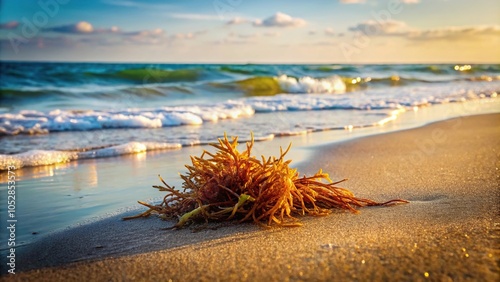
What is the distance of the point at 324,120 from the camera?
33.1 ft

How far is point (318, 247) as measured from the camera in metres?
2.30

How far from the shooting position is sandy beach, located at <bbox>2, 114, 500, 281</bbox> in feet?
6.56

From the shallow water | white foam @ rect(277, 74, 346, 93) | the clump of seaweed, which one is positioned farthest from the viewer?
white foam @ rect(277, 74, 346, 93)

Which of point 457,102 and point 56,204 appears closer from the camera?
point 56,204

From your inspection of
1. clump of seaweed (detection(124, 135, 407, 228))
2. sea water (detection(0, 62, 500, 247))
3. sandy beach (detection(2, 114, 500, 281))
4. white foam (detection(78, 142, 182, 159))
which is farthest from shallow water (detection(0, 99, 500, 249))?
clump of seaweed (detection(124, 135, 407, 228))

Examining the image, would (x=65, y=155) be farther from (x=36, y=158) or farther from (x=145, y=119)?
(x=145, y=119)

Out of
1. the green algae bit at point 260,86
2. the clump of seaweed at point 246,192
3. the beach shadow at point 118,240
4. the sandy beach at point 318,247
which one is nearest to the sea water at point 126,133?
the beach shadow at point 118,240

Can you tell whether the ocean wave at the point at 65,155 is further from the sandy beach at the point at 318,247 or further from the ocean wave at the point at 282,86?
the ocean wave at the point at 282,86

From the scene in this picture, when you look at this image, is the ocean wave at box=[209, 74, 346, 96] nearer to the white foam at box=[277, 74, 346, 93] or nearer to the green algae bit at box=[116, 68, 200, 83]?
the white foam at box=[277, 74, 346, 93]

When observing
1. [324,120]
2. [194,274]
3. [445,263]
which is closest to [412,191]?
[445,263]

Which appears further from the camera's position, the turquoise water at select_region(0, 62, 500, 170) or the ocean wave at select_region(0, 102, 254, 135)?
the ocean wave at select_region(0, 102, 254, 135)

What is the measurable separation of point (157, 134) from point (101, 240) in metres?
5.72

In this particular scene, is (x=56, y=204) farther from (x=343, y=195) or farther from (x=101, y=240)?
(x=343, y=195)

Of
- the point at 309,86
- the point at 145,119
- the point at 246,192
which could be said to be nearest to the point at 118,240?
the point at 246,192
